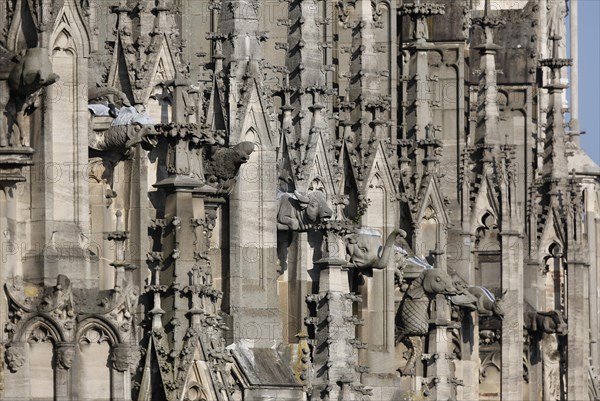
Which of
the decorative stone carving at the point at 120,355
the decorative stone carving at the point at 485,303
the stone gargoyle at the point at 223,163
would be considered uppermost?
the stone gargoyle at the point at 223,163

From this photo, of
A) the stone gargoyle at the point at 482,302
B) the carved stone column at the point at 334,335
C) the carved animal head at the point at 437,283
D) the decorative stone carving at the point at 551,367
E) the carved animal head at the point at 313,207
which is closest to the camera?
the carved animal head at the point at 313,207

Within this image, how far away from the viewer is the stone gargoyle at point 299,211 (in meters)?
60.4

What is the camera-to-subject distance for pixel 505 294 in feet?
276

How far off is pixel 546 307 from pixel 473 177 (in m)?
13.5

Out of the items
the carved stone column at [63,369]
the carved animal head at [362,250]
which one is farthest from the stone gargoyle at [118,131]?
the carved animal head at [362,250]

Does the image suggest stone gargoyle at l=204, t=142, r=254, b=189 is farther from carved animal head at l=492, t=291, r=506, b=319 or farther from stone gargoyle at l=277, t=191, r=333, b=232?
carved animal head at l=492, t=291, r=506, b=319

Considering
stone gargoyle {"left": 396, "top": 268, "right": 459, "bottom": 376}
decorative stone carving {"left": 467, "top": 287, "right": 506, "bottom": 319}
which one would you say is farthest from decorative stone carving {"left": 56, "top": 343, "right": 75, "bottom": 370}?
decorative stone carving {"left": 467, "top": 287, "right": 506, "bottom": 319}

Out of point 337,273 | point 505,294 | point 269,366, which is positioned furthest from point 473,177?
point 269,366

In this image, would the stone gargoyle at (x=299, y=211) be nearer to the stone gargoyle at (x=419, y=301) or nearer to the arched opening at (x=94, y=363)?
the stone gargoyle at (x=419, y=301)

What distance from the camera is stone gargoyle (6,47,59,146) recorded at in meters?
41.4

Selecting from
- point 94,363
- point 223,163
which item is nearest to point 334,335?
point 223,163

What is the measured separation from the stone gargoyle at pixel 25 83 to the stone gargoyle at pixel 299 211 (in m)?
17.8

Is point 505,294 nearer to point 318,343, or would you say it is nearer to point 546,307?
point 546,307

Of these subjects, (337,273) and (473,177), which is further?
(473,177)
